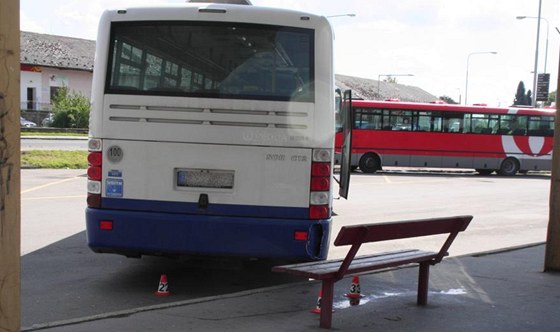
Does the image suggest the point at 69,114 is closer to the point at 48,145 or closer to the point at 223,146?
the point at 48,145

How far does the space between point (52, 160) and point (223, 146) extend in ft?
66.9

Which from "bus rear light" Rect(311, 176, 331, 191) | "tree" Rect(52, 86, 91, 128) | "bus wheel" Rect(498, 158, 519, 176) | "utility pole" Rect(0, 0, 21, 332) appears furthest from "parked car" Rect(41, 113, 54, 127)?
"utility pole" Rect(0, 0, 21, 332)

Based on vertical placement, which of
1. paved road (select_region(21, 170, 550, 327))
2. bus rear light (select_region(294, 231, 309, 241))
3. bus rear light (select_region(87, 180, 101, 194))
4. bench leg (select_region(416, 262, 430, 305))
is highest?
bus rear light (select_region(87, 180, 101, 194))

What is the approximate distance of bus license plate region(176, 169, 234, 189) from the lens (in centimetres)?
683

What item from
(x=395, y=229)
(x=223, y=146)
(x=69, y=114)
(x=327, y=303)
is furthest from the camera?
(x=69, y=114)

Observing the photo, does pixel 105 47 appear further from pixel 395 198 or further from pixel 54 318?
pixel 395 198

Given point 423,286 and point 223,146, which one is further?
point 223,146

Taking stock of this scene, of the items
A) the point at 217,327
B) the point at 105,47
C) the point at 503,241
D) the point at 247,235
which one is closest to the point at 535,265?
the point at 503,241

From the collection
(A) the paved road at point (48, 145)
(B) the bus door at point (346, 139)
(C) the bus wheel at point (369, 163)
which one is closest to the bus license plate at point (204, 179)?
(B) the bus door at point (346, 139)

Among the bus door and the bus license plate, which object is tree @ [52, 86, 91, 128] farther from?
the bus license plate

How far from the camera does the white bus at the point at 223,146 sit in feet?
22.2

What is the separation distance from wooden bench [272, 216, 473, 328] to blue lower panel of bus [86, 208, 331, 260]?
0.71 m

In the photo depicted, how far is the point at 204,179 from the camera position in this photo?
684 cm

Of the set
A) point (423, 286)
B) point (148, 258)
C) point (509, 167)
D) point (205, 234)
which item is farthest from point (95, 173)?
point (509, 167)
